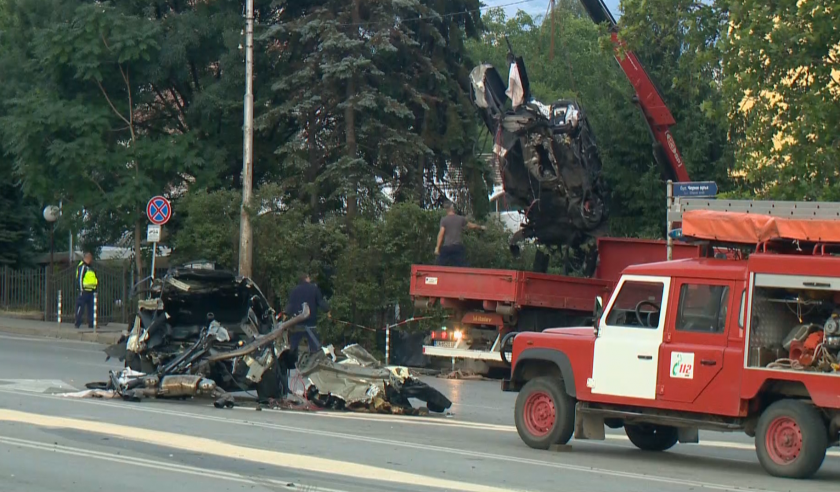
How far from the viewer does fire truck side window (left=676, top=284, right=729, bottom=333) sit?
35.8 feet

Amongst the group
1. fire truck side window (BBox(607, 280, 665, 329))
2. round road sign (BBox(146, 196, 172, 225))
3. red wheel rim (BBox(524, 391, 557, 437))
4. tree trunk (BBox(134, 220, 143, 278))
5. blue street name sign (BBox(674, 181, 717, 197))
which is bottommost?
red wheel rim (BBox(524, 391, 557, 437))

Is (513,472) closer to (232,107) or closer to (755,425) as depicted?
(755,425)

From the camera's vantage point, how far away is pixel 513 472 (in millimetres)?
10211

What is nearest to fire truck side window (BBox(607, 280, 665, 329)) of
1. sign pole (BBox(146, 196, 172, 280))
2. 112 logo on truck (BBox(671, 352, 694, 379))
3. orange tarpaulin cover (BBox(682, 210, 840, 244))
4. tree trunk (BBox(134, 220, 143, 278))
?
112 logo on truck (BBox(671, 352, 694, 379))

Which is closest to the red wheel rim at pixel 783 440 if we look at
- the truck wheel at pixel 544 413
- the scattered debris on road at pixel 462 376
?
the truck wheel at pixel 544 413

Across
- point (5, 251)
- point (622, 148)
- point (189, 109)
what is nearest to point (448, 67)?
point (622, 148)

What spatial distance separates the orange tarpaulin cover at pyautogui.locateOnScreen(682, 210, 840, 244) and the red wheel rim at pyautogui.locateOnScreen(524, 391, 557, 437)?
87.9 inches

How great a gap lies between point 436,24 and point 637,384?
19.9 meters

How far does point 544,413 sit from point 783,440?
8.53 ft

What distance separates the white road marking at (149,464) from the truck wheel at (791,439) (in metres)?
4.05

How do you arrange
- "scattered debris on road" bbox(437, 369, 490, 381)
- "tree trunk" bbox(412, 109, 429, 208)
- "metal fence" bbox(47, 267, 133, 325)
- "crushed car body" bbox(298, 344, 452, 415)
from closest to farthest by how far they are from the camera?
"crushed car body" bbox(298, 344, 452, 415) < "scattered debris on road" bbox(437, 369, 490, 381) < "tree trunk" bbox(412, 109, 429, 208) < "metal fence" bbox(47, 267, 133, 325)

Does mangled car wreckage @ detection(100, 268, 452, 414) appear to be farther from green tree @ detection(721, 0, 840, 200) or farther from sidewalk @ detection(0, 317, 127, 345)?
sidewalk @ detection(0, 317, 127, 345)

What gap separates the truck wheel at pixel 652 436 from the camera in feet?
40.9

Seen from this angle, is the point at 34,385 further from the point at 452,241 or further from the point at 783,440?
the point at 783,440
